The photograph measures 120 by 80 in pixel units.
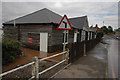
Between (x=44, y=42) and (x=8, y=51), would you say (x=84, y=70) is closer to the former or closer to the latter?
(x=8, y=51)

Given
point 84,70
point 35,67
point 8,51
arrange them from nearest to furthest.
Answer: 1. point 35,67
2. point 84,70
3. point 8,51

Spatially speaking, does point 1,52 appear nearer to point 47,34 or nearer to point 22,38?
point 47,34

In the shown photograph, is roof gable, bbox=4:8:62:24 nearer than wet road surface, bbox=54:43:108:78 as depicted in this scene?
No

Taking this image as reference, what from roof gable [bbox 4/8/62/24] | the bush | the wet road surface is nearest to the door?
roof gable [bbox 4/8/62/24]

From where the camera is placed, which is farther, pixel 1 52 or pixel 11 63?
pixel 11 63

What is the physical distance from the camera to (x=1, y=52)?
499 centimetres

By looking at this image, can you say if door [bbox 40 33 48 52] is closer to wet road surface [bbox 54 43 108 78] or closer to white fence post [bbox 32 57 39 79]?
wet road surface [bbox 54 43 108 78]

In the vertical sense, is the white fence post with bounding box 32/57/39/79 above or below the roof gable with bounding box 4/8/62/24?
below

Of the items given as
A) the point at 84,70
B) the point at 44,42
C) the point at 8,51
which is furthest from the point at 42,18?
the point at 84,70

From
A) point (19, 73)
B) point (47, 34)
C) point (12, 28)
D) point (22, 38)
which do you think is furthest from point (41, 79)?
point (12, 28)

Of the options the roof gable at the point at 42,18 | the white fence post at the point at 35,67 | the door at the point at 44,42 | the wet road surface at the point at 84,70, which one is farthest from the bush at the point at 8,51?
the roof gable at the point at 42,18

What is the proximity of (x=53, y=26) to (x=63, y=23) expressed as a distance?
3.55 m

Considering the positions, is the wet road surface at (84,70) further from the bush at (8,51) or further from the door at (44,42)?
the door at (44,42)

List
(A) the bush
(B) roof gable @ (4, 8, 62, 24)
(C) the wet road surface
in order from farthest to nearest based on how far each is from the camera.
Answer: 1. (B) roof gable @ (4, 8, 62, 24)
2. (A) the bush
3. (C) the wet road surface
